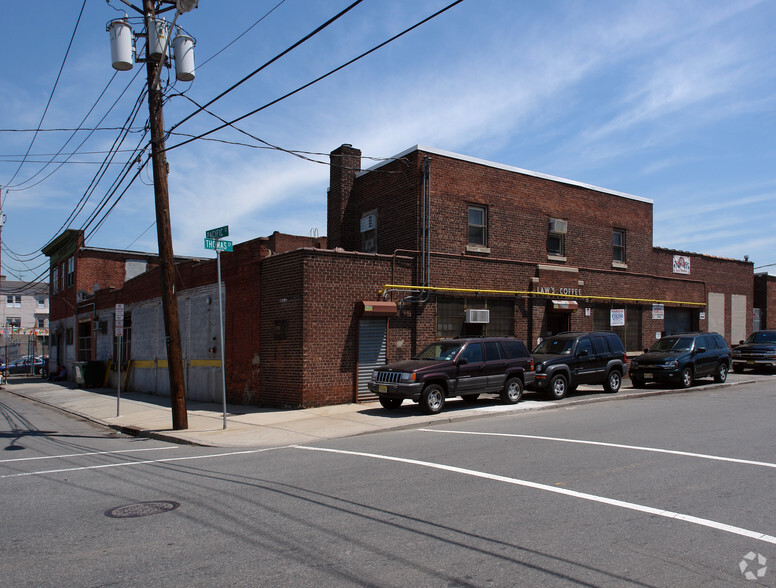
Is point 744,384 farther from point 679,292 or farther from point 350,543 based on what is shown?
point 350,543

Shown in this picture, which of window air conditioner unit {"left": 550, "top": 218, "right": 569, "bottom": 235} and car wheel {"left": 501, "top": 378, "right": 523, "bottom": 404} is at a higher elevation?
window air conditioner unit {"left": 550, "top": 218, "right": 569, "bottom": 235}

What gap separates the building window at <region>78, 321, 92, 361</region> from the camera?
1364 inches

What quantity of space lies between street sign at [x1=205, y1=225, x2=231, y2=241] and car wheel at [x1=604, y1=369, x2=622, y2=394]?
1197 centimetres

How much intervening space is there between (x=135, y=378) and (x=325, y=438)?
58.9 feet

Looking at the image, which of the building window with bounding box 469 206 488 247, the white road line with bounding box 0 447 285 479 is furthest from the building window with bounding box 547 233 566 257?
the white road line with bounding box 0 447 285 479

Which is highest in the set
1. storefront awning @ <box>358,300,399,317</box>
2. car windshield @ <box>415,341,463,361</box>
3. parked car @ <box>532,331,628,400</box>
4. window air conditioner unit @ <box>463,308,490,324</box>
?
storefront awning @ <box>358,300,399,317</box>

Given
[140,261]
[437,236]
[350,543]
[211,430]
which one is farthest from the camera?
[140,261]

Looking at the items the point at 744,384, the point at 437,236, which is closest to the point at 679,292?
the point at 744,384

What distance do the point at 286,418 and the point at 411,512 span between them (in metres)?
8.81

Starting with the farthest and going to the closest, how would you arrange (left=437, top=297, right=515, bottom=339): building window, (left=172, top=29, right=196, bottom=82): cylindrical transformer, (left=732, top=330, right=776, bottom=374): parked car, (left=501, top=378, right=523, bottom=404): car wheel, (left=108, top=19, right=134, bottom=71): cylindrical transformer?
(left=732, top=330, right=776, bottom=374): parked car → (left=437, top=297, right=515, bottom=339): building window → (left=501, top=378, right=523, bottom=404): car wheel → (left=172, top=29, right=196, bottom=82): cylindrical transformer → (left=108, top=19, right=134, bottom=71): cylindrical transformer

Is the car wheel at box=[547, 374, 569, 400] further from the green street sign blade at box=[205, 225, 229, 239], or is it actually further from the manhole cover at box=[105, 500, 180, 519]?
the manhole cover at box=[105, 500, 180, 519]

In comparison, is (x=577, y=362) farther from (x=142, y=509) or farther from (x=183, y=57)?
(x=142, y=509)

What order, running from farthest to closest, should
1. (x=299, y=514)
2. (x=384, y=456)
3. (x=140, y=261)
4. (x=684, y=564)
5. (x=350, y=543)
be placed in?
1. (x=140, y=261)
2. (x=384, y=456)
3. (x=299, y=514)
4. (x=350, y=543)
5. (x=684, y=564)

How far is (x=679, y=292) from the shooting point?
27094 mm
